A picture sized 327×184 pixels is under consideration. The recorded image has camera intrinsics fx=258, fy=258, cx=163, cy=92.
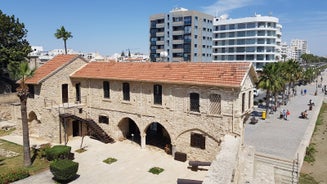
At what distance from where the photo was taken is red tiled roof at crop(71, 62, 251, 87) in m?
20.6

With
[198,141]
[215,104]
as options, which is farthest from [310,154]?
[215,104]

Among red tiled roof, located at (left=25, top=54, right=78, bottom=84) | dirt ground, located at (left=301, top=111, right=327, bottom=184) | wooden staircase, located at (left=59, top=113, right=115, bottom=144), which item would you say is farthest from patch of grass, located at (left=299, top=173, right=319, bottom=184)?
red tiled roof, located at (left=25, top=54, right=78, bottom=84)

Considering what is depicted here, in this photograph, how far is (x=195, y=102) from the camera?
22031 millimetres

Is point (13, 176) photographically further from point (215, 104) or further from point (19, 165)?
point (215, 104)

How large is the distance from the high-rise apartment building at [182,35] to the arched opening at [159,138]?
53.0 meters

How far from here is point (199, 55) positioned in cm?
8569

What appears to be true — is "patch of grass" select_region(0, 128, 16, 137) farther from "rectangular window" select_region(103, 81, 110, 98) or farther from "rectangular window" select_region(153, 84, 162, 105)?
"rectangular window" select_region(153, 84, 162, 105)

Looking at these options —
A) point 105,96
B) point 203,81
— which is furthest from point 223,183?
point 105,96

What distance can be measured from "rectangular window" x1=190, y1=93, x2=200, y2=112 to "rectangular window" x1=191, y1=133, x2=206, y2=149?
7.27 feet

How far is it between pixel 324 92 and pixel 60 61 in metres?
71.6

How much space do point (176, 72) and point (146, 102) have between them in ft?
13.7

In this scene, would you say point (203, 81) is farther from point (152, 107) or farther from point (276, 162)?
point (276, 162)

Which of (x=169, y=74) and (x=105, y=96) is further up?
(x=169, y=74)

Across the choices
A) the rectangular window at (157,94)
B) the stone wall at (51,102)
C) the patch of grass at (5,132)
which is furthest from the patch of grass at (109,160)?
the patch of grass at (5,132)
